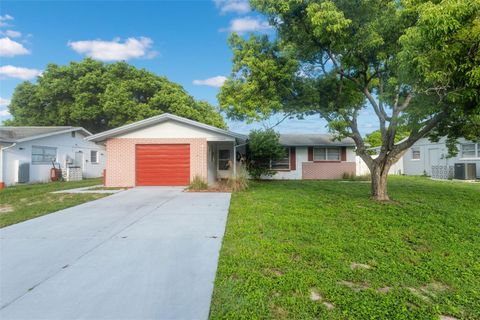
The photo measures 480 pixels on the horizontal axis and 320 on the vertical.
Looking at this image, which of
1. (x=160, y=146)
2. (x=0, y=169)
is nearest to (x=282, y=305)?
(x=160, y=146)

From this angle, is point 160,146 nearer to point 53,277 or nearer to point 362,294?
point 53,277

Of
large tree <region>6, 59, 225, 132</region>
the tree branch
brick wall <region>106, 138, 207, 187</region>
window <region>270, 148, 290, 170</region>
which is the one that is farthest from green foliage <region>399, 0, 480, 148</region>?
large tree <region>6, 59, 225, 132</region>

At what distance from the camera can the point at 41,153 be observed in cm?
1703

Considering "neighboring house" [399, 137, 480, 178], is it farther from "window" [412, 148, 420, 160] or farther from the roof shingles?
the roof shingles

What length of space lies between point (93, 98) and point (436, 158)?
1233 inches

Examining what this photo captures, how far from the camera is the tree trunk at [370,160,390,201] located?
8789 millimetres

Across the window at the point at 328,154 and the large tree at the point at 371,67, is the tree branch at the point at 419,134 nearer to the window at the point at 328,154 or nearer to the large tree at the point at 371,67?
the large tree at the point at 371,67

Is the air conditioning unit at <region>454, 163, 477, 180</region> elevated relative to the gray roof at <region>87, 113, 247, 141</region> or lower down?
lower down

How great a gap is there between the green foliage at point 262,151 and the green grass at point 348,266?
930cm

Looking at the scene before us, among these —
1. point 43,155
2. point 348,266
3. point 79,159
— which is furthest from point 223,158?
point 348,266

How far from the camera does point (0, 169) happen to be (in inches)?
559

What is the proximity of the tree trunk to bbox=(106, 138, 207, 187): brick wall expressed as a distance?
7547 millimetres

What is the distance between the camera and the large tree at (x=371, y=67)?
5.13 metres

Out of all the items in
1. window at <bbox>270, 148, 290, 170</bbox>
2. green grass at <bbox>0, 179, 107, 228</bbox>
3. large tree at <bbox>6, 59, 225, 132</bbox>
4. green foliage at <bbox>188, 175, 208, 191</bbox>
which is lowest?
green grass at <bbox>0, 179, 107, 228</bbox>
